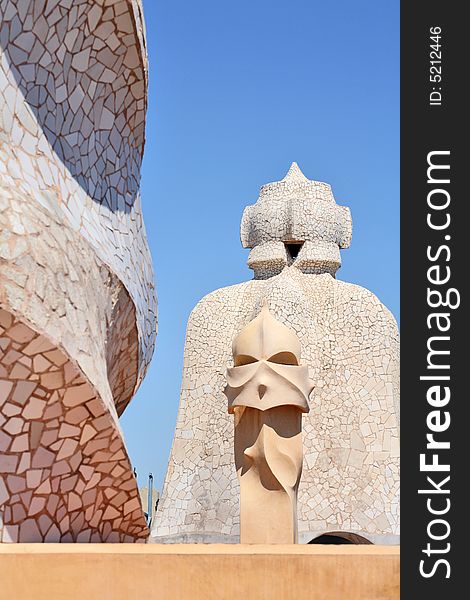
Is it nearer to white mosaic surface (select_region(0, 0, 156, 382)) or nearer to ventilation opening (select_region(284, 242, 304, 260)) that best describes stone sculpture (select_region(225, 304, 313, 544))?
white mosaic surface (select_region(0, 0, 156, 382))

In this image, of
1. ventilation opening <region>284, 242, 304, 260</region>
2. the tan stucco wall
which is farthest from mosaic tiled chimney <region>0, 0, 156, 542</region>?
ventilation opening <region>284, 242, 304, 260</region>

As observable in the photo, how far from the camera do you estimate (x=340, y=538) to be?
1229 cm

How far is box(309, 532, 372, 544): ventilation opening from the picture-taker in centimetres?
1151

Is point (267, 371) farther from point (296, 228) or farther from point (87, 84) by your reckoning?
point (296, 228)

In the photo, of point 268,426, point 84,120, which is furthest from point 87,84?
point 268,426

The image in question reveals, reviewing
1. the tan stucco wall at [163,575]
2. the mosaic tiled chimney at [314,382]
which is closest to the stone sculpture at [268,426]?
the tan stucco wall at [163,575]

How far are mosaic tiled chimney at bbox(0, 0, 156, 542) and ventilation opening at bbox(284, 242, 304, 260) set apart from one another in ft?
29.3

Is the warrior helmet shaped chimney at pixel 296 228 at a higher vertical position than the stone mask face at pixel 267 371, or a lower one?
higher

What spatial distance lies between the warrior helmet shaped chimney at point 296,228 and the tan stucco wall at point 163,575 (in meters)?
10.3

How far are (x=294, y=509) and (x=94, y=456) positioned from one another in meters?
2.77

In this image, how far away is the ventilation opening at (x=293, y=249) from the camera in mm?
13539

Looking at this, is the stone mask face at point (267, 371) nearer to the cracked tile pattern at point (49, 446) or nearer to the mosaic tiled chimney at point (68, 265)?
the mosaic tiled chimney at point (68, 265)

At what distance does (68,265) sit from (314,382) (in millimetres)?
8712

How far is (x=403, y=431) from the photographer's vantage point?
116 inches
